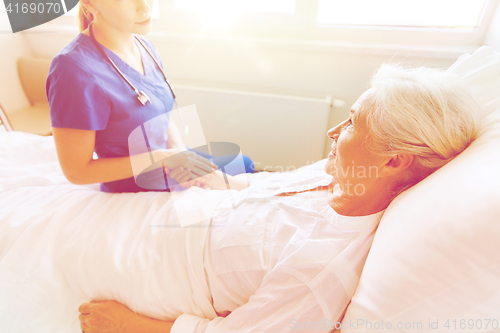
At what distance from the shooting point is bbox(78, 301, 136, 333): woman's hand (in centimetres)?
77

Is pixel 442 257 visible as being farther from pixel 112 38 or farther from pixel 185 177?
pixel 112 38

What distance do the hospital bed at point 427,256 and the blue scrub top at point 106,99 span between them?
0.26 metres

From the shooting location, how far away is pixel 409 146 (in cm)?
65

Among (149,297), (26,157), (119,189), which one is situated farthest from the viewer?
(26,157)

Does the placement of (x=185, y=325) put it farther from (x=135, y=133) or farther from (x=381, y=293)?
(x=135, y=133)

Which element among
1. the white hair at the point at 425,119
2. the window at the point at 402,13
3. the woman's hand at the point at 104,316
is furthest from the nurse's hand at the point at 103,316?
the window at the point at 402,13

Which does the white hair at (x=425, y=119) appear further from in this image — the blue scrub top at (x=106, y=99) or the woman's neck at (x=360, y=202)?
the blue scrub top at (x=106, y=99)

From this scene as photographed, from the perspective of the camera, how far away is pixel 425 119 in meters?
0.63

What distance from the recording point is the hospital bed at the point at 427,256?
1.50 ft

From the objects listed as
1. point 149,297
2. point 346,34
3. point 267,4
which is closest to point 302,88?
point 346,34

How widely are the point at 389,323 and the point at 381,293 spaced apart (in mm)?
51

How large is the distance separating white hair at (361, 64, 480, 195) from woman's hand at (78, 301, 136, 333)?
2.63ft

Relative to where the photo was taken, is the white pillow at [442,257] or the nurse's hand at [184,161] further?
the nurse's hand at [184,161]

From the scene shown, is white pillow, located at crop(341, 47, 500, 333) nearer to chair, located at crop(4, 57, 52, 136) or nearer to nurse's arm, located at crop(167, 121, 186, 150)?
nurse's arm, located at crop(167, 121, 186, 150)
